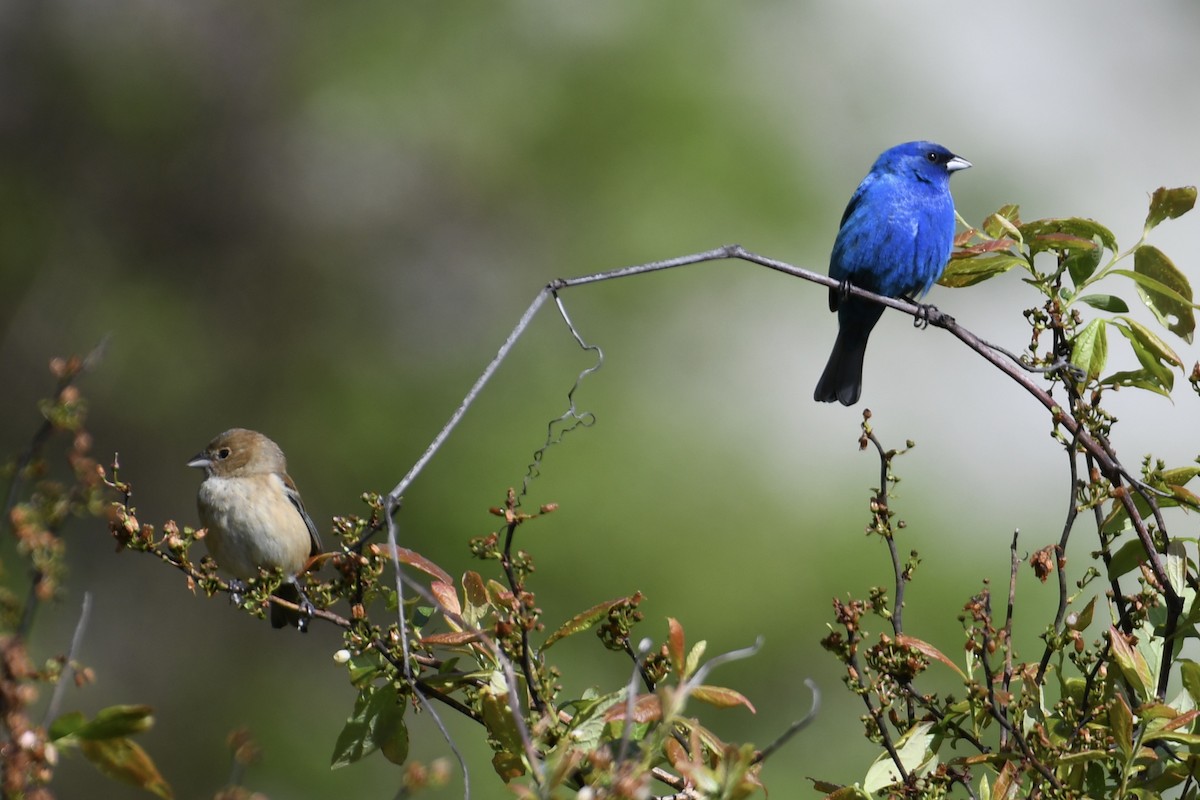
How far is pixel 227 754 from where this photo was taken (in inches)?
386

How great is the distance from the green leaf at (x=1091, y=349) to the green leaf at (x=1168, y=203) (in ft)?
0.61

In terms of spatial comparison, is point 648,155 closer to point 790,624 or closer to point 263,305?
point 263,305

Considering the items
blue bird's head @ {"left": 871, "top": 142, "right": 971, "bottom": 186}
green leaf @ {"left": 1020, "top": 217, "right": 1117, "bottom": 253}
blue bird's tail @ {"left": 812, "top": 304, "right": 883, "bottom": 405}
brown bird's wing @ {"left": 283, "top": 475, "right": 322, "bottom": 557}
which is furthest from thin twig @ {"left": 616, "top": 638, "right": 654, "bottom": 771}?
blue bird's head @ {"left": 871, "top": 142, "right": 971, "bottom": 186}

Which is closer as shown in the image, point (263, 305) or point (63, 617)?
point (63, 617)

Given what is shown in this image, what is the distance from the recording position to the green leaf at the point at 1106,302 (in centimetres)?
212

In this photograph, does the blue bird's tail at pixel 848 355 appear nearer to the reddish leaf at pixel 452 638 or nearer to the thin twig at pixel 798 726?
the reddish leaf at pixel 452 638

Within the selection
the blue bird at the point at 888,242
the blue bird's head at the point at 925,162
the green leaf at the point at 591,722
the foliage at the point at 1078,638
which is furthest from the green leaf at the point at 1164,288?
the blue bird's head at the point at 925,162

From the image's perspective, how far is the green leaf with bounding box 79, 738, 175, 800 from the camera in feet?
3.86

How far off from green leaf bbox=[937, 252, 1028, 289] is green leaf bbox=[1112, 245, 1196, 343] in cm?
17

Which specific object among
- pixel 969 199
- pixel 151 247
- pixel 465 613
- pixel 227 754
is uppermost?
pixel 969 199

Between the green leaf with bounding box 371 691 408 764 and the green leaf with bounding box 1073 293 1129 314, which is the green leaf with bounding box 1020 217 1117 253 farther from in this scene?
the green leaf with bounding box 371 691 408 764

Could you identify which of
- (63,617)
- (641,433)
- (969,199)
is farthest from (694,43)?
(63,617)

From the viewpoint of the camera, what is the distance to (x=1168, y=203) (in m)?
2.08

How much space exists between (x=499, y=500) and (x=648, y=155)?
4.42m
